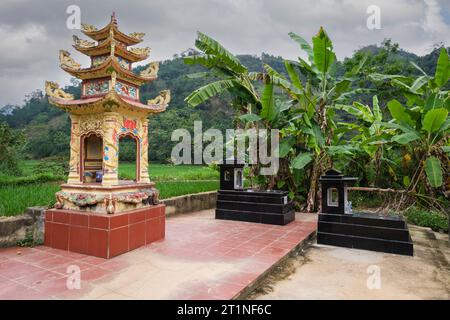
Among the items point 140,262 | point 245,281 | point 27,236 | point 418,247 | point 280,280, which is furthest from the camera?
point 418,247

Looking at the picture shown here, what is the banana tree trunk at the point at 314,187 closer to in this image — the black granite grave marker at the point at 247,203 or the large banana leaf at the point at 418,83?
the black granite grave marker at the point at 247,203

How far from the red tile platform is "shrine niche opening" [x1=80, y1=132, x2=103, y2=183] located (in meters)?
0.75

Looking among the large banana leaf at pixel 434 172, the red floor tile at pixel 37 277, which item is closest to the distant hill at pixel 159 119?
the large banana leaf at pixel 434 172

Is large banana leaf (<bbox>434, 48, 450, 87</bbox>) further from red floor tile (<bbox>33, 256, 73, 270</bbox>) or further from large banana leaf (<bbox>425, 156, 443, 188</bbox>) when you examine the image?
red floor tile (<bbox>33, 256, 73, 270</bbox>)

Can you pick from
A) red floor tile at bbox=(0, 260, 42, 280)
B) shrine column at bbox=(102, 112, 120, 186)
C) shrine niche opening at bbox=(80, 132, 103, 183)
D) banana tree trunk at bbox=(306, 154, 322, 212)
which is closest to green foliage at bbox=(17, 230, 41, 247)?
red floor tile at bbox=(0, 260, 42, 280)

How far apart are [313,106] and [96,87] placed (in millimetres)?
4593

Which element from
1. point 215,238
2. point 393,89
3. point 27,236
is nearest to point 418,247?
point 215,238

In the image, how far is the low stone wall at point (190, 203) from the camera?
7137mm

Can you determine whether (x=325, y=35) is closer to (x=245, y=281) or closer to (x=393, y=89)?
(x=245, y=281)

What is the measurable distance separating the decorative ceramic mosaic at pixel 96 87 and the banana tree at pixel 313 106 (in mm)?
3786

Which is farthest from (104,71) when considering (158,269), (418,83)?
(418,83)

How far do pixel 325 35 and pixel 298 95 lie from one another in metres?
1.41

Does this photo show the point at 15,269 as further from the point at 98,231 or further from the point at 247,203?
the point at 247,203

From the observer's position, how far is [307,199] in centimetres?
791
